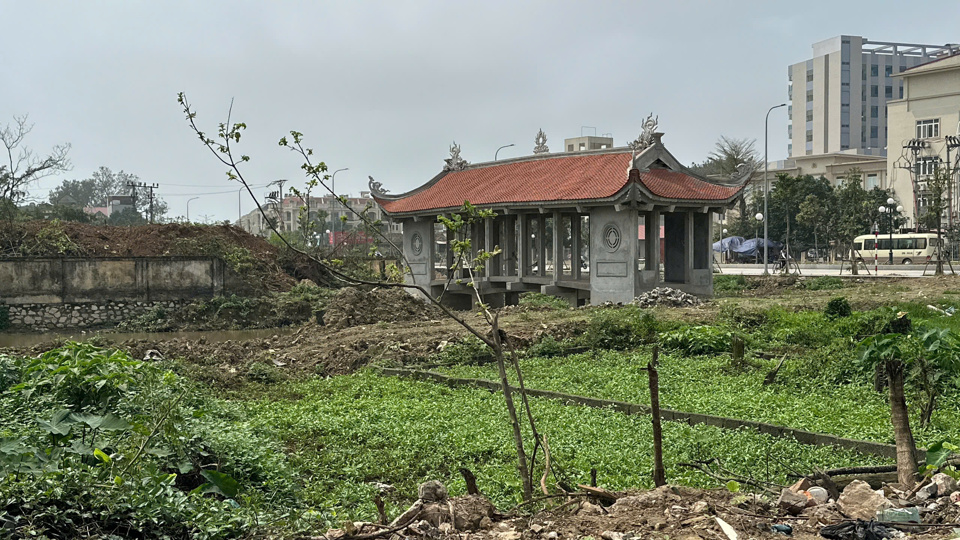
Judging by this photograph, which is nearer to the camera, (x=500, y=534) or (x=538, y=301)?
(x=500, y=534)

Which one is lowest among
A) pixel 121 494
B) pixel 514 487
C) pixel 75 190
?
pixel 514 487

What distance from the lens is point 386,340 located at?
1811 cm

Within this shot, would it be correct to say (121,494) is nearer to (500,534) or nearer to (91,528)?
(91,528)

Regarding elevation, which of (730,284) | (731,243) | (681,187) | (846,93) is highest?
(846,93)

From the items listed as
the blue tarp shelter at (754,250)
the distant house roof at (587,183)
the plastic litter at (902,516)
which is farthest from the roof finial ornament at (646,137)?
the blue tarp shelter at (754,250)

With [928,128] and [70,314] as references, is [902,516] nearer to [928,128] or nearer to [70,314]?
[70,314]

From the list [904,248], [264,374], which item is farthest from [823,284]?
[264,374]

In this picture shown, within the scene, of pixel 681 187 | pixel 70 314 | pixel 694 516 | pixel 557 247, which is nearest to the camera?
pixel 694 516

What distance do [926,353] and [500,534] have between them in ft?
24.2

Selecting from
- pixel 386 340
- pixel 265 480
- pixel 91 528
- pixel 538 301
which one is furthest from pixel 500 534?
pixel 538 301

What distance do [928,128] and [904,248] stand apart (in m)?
13.7

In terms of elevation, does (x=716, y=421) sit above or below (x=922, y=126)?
below

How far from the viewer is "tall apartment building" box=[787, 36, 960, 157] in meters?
87.9

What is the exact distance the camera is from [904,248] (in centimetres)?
5188
